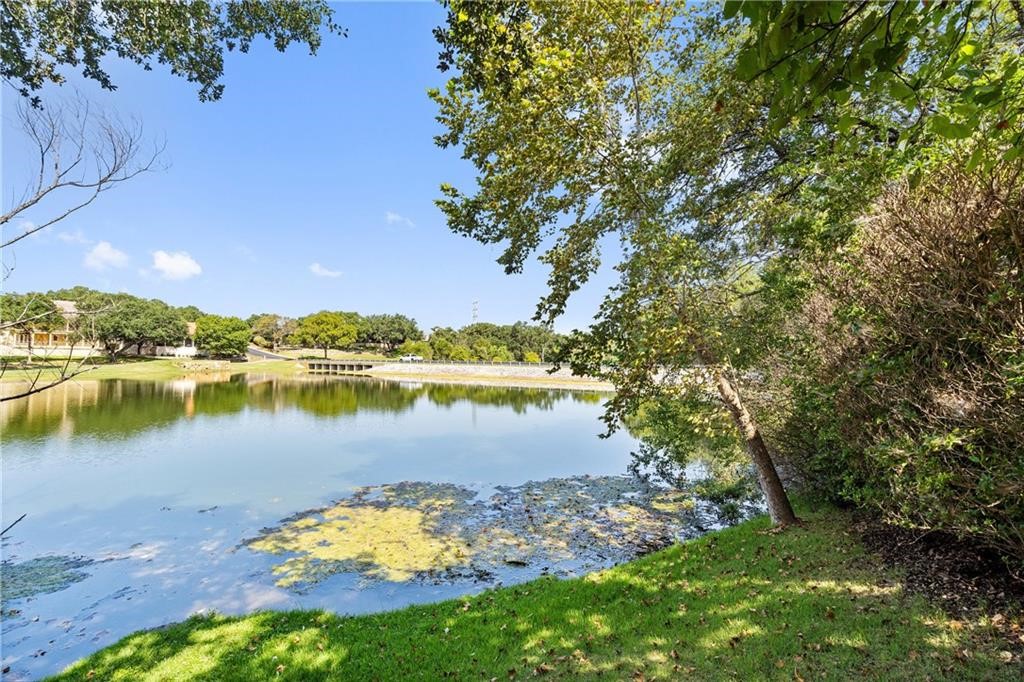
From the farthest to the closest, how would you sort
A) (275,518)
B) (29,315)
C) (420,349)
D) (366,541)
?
(420,349) → (275,518) → (366,541) → (29,315)

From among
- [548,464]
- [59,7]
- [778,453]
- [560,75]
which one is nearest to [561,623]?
[778,453]

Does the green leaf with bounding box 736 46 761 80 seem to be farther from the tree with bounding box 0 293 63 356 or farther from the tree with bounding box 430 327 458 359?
the tree with bounding box 430 327 458 359

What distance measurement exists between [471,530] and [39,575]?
8.04 metres

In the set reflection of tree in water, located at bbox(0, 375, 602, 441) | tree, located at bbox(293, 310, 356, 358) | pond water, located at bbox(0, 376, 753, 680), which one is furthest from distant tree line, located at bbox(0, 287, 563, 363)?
pond water, located at bbox(0, 376, 753, 680)

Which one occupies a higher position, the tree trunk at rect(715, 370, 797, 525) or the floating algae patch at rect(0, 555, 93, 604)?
the tree trunk at rect(715, 370, 797, 525)

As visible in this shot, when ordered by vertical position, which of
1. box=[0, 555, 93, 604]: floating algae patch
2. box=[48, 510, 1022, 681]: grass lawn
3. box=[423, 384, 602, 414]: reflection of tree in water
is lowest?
box=[0, 555, 93, 604]: floating algae patch

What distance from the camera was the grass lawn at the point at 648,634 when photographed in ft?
12.5

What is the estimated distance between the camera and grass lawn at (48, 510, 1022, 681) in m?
3.82

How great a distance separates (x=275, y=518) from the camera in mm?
11422

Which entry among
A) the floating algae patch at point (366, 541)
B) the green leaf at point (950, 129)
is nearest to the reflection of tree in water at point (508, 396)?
the floating algae patch at point (366, 541)

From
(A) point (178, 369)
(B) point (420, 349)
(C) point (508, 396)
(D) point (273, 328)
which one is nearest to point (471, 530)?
(C) point (508, 396)

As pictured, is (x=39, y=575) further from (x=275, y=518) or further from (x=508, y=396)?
(x=508, y=396)

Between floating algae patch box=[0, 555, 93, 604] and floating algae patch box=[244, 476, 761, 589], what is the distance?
2.83 meters

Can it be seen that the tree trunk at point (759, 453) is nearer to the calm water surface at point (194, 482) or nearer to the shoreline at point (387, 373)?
the calm water surface at point (194, 482)
